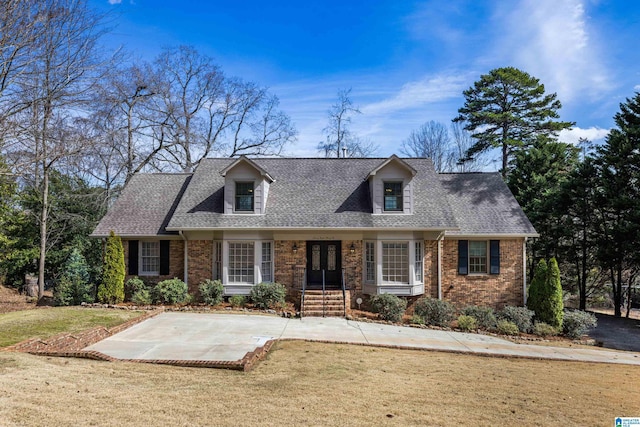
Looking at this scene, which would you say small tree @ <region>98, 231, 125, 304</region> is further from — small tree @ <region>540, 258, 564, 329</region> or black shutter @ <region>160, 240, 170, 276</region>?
small tree @ <region>540, 258, 564, 329</region>

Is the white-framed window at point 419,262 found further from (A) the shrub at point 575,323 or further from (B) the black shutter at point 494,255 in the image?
(A) the shrub at point 575,323

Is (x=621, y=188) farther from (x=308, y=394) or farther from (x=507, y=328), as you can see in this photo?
(x=308, y=394)

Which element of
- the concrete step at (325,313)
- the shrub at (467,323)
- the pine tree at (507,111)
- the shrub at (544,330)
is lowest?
the shrub at (544,330)

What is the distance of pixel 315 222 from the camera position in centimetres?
1719

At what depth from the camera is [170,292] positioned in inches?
642

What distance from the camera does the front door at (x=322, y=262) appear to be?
17516mm

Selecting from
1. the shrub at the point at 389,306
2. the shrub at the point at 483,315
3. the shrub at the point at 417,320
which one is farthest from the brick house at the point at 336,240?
the shrub at the point at 483,315

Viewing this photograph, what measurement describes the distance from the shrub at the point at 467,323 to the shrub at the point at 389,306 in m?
2.09

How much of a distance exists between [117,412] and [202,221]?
39.9 feet

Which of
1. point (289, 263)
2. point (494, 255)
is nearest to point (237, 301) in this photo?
point (289, 263)

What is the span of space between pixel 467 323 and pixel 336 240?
5.98 m

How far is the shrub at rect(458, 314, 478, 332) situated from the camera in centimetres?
1496

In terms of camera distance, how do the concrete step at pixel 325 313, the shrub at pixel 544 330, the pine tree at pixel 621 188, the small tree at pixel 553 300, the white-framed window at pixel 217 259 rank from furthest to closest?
the pine tree at pixel 621 188
the white-framed window at pixel 217 259
the small tree at pixel 553 300
the concrete step at pixel 325 313
the shrub at pixel 544 330

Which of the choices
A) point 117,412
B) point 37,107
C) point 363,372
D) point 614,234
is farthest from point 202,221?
point 614,234
